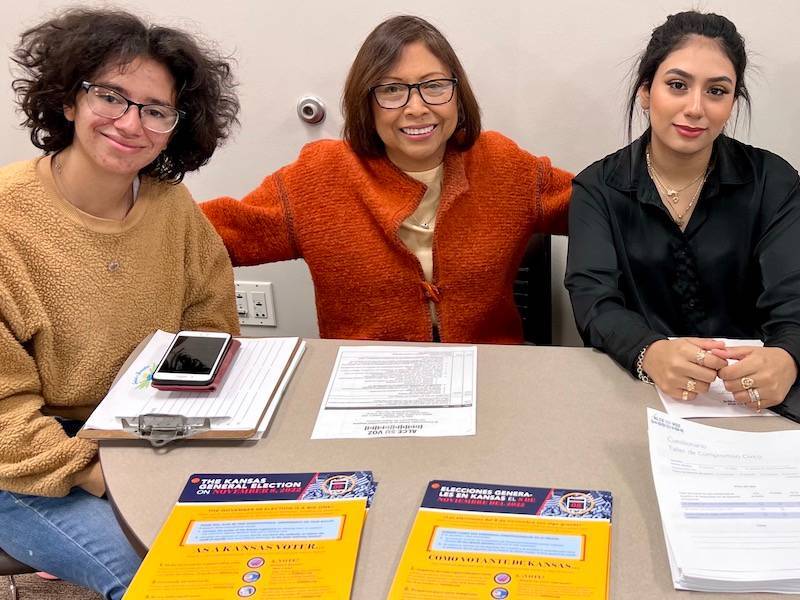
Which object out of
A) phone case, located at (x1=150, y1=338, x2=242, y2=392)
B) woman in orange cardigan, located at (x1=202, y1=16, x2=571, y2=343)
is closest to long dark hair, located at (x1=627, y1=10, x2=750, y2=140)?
woman in orange cardigan, located at (x1=202, y1=16, x2=571, y2=343)

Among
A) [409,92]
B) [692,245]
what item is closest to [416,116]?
[409,92]

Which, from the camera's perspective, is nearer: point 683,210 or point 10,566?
point 10,566

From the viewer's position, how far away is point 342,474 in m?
0.99

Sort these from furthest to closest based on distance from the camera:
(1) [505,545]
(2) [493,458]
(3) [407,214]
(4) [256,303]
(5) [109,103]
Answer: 1. (4) [256,303]
2. (3) [407,214]
3. (5) [109,103]
4. (2) [493,458]
5. (1) [505,545]

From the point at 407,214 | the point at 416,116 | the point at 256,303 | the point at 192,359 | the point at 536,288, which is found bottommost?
the point at 256,303

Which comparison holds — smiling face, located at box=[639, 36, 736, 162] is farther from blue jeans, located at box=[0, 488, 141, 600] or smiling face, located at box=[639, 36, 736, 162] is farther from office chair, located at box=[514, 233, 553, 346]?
blue jeans, located at box=[0, 488, 141, 600]

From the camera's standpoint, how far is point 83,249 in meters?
1.25

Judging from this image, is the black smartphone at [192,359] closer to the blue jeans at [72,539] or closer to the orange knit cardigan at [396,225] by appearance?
the blue jeans at [72,539]

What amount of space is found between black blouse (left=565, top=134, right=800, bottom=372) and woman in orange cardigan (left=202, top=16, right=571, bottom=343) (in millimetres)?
186

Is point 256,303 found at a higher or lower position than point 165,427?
lower

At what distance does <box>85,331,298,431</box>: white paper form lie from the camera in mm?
1096

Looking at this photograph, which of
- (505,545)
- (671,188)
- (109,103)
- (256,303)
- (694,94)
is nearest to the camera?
(505,545)

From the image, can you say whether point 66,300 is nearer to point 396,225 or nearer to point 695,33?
point 396,225

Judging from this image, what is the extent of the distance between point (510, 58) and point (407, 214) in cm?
56
